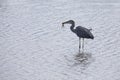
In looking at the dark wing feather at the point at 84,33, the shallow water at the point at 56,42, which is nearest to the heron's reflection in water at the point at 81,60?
the shallow water at the point at 56,42

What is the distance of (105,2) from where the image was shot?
1128 inches

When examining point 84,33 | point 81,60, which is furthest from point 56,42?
point 81,60

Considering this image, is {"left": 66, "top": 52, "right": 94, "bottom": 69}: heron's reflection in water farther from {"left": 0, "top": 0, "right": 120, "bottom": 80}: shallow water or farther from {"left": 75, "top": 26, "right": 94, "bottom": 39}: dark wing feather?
{"left": 75, "top": 26, "right": 94, "bottom": 39}: dark wing feather

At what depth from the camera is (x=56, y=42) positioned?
1923 centimetres

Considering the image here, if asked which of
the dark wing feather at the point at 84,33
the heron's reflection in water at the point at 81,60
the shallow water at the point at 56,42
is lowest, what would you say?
the heron's reflection in water at the point at 81,60

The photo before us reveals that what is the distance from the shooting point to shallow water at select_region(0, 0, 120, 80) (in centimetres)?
1541

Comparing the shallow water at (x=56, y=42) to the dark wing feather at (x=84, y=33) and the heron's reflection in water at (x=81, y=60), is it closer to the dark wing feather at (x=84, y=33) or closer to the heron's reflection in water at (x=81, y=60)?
the heron's reflection in water at (x=81, y=60)

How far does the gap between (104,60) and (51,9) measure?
11.0 metres

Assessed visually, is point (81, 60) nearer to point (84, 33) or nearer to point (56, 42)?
point (84, 33)

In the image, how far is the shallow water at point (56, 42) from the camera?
50.6 ft

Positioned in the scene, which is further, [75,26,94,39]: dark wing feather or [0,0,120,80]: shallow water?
[75,26,94,39]: dark wing feather

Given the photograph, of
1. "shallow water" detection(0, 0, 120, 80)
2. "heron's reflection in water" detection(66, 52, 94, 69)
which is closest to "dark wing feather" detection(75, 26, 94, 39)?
"shallow water" detection(0, 0, 120, 80)

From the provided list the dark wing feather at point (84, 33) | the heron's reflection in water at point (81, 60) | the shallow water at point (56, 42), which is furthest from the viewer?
the dark wing feather at point (84, 33)

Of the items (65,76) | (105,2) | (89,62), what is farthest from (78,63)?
(105,2)
